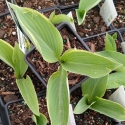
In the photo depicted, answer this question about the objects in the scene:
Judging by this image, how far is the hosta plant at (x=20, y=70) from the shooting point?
0.77 m

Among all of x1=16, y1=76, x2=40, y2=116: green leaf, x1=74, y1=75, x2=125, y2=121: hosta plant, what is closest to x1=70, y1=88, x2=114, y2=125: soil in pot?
x1=74, y1=75, x2=125, y2=121: hosta plant

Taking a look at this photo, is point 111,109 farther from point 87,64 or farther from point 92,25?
point 92,25

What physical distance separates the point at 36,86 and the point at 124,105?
10.0 inches

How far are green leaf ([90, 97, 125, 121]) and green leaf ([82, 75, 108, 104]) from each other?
24 mm

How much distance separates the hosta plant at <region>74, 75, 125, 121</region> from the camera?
787mm

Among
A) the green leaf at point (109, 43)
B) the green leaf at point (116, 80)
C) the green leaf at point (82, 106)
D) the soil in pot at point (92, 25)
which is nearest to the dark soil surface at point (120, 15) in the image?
the soil in pot at point (92, 25)

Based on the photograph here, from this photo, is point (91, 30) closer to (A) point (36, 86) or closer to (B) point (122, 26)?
(B) point (122, 26)

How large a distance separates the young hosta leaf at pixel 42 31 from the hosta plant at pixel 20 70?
10 centimetres

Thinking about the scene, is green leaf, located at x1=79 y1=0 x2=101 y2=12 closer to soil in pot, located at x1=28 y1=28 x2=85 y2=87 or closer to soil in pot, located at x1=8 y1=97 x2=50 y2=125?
soil in pot, located at x1=28 y1=28 x2=85 y2=87

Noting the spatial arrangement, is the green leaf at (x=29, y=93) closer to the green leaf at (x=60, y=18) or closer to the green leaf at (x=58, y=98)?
the green leaf at (x=58, y=98)

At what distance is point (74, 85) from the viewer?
86 cm

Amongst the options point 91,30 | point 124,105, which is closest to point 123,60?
point 124,105

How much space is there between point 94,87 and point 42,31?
9.5 inches

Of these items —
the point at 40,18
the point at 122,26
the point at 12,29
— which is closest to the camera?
the point at 40,18
